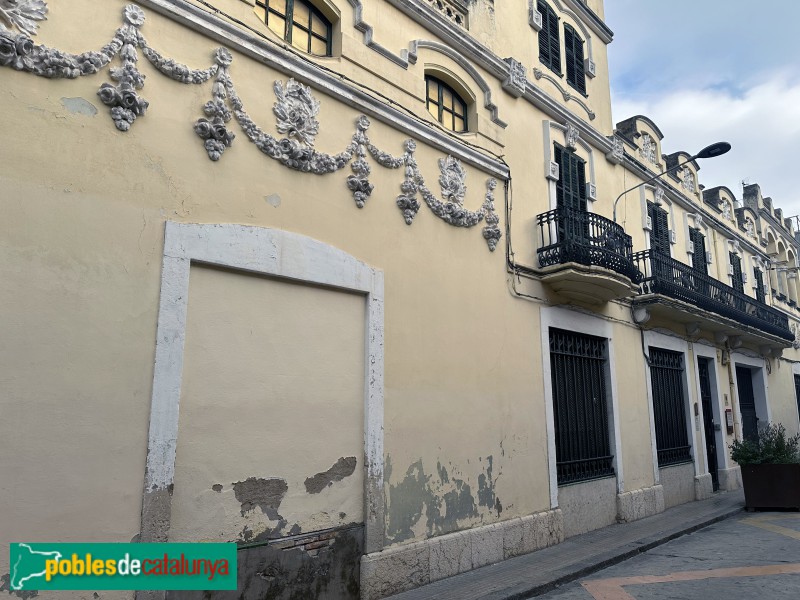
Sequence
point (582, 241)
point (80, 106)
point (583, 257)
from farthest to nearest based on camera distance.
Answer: point (582, 241), point (583, 257), point (80, 106)

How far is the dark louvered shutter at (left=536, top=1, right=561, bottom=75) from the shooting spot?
11055 millimetres

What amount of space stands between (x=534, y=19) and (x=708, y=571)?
9.40 metres

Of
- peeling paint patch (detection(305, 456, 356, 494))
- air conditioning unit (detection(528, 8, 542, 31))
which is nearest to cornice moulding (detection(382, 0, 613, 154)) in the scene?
air conditioning unit (detection(528, 8, 542, 31))

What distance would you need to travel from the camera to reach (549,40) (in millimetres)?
11266

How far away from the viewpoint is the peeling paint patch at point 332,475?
5824 mm

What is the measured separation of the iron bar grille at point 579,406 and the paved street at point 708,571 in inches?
62.2

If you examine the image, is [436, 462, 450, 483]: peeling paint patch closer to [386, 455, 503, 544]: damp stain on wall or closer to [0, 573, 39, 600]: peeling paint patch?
[386, 455, 503, 544]: damp stain on wall

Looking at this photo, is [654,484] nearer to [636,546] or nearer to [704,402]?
[636,546]

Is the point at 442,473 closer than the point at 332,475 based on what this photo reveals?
No

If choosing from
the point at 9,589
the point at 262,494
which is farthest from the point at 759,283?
the point at 9,589

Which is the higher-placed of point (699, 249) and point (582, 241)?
point (699, 249)

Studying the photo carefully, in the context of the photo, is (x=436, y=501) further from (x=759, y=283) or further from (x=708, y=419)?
(x=759, y=283)

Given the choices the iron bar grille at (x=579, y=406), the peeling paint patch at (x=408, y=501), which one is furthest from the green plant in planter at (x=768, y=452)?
the peeling paint patch at (x=408, y=501)

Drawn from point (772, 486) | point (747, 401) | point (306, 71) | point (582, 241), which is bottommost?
point (772, 486)
